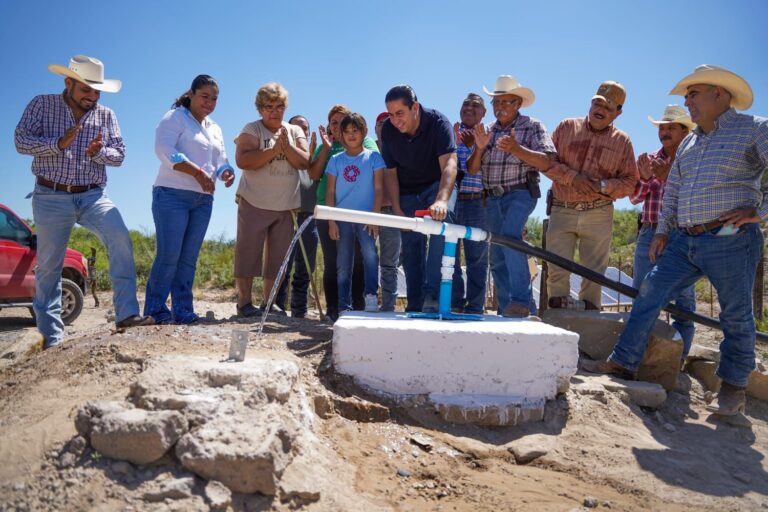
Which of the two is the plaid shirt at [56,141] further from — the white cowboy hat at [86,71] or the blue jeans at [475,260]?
the blue jeans at [475,260]

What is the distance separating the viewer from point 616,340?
4.92m

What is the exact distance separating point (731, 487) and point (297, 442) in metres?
2.37

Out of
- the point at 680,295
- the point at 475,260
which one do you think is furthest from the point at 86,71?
the point at 680,295

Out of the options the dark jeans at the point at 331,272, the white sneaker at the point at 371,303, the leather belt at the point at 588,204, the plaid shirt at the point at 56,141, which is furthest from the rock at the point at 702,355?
the plaid shirt at the point at 56,141

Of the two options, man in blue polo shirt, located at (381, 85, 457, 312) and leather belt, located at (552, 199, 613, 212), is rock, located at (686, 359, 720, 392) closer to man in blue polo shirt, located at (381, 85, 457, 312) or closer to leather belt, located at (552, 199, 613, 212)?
leather belt, located at (552, 199, 613, 212)

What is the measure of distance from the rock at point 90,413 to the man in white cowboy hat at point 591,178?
379 cm

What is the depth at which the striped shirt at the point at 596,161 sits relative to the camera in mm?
5035

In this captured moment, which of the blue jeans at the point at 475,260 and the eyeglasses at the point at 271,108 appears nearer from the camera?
the eyeglasses at the point at 271,108

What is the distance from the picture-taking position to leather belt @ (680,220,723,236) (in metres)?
3.91

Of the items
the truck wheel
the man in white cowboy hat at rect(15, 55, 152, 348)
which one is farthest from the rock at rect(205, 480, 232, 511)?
the truck wheel

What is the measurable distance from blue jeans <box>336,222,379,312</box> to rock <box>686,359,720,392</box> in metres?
2.92

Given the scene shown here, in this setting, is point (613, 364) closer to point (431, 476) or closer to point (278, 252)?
point (431, 476)

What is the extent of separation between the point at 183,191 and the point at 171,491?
9.26ft

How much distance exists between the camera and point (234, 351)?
314 cm
